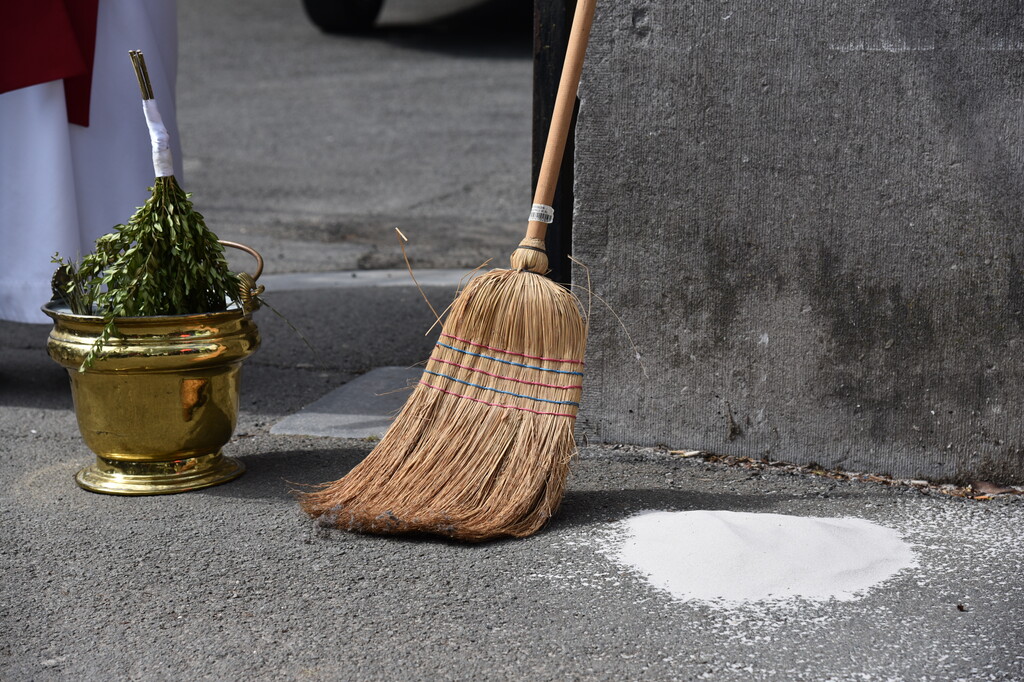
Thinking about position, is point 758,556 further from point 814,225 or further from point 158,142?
point 158,142

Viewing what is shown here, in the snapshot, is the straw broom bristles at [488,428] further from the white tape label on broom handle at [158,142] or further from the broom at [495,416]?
the white tape label on broom handle at [158,142]

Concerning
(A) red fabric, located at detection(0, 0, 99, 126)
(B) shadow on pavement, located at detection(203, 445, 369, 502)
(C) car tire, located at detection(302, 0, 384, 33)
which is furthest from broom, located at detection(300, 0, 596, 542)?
(C) car tire, located at detection(302, 0, 384, 33)

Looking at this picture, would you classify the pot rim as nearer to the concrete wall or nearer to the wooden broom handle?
the wooden broom handle

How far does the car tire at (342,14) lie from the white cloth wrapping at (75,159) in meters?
9.52

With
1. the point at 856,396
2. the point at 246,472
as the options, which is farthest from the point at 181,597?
the point at 856,396

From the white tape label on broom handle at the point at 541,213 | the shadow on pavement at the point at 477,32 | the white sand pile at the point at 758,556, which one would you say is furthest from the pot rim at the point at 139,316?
the shadow on pavement at the point at 477,32

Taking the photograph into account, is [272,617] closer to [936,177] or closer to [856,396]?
[856,396]

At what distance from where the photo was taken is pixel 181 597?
2436 millimetres

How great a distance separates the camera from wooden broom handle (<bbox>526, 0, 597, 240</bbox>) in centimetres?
277

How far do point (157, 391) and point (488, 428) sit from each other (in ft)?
2.82

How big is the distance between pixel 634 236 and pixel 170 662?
1643mm

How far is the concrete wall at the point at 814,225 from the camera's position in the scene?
290cm

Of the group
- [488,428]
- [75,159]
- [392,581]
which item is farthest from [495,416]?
[75,159]

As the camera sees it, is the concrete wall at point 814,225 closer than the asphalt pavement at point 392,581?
No
